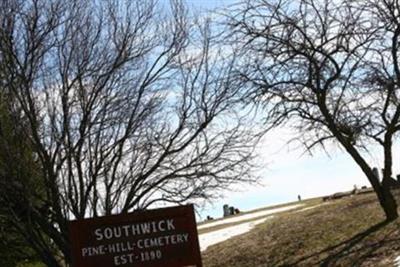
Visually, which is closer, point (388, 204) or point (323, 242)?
point (388, 204)

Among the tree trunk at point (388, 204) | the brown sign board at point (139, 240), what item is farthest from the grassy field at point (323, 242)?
the brown sign board at point (139, 240)

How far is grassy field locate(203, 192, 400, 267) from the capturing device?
14.3m

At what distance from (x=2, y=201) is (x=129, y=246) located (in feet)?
9.31

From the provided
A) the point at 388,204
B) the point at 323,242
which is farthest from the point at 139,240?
the point at 388,204

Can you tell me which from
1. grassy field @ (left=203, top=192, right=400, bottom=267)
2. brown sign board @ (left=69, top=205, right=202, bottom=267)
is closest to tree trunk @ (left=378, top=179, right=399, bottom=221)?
grassy field @ (left=203, top=192, right=400, bottom=267)

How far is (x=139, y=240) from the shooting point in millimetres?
12336

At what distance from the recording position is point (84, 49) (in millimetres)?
14352

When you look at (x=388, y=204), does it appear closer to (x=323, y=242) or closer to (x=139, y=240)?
(x=323, y=242)

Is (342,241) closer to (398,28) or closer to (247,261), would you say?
(247,261)

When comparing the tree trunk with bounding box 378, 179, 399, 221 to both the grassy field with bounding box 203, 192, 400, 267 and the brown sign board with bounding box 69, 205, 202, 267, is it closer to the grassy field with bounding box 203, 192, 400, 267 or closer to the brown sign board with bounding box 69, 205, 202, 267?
the grassy field with bounding box 203, 192, 400, 267

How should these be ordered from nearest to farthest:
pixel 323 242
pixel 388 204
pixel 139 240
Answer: pixel 139 240, pixel 388 204, pixel 323 242

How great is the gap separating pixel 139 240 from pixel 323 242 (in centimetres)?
538

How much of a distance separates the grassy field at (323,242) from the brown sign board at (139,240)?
317cm

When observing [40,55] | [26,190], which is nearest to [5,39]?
[40,55]
